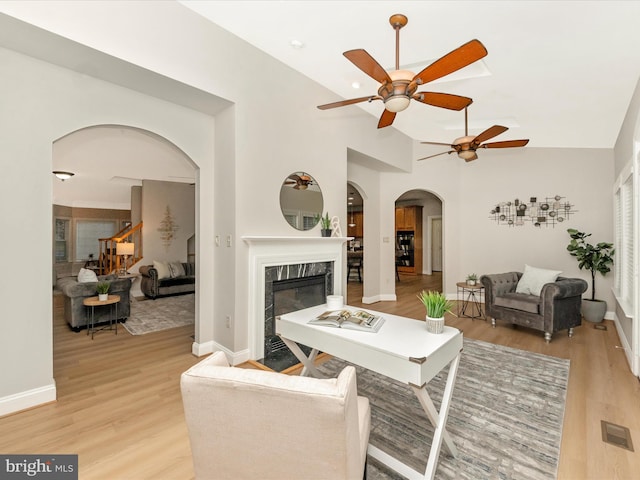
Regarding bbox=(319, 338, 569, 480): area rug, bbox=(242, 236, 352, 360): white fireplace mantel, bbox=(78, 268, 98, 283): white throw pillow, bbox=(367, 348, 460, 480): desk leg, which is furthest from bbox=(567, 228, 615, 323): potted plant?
bbox=(78, 268, 98, 283): white throw pillow

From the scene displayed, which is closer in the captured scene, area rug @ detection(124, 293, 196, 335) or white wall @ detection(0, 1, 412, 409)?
white wall @ detection(0, 1, 412, 409)

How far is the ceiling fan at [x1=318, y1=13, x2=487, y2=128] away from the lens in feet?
6.73

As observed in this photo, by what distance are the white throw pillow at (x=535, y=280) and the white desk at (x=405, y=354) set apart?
3.25 metres

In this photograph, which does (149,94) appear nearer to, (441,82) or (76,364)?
(76,364)

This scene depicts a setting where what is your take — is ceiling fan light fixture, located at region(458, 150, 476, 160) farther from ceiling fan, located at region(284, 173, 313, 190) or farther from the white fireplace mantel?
the white fireplace mantel

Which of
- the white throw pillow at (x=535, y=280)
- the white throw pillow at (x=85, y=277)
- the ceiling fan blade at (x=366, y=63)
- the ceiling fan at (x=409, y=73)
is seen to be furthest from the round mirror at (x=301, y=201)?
the white throw pillow at (x=535, y=280)

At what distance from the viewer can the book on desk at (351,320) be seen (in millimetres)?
1971

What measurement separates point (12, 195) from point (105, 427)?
1.79 metres

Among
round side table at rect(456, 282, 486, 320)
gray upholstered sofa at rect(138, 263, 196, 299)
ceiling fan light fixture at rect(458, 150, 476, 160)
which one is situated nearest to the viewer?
ceiling fan light fixture at rect(458, 150, 476, 160)

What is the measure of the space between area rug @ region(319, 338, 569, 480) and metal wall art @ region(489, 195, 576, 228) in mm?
3206

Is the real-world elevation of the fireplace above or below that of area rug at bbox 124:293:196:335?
above

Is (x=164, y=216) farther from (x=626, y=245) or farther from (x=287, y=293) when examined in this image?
(x=626, y=245)

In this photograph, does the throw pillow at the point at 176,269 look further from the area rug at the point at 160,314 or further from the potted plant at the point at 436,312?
the potted plant at the point at 436,312

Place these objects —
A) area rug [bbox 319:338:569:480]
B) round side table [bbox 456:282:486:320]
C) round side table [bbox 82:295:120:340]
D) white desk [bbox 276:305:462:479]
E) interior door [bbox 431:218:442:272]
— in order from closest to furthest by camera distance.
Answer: white desk [bbox 276:305:462:479] < area rug [bbox 319:338:569:480] < round side table [bbox 82:295:120:340] < round side table [bbox 456:282:486:320] < interior door [bbox 431:218:442:272]
